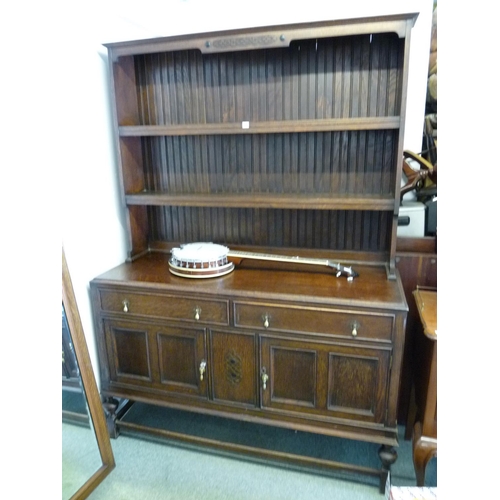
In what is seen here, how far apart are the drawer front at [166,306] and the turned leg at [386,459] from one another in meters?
0.86

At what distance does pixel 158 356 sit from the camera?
1.75 metres

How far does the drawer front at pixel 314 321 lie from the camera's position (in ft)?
4.75

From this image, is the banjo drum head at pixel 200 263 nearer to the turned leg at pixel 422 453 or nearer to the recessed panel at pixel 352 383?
the recessed panel at pixel 352 383

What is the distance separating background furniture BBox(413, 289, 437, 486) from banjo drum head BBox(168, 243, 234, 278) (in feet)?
2.88

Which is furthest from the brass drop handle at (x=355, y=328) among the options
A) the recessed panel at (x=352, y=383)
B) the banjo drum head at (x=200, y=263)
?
the banjo drum head at (x=200, y=263)

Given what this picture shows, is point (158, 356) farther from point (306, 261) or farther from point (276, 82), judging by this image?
point (276, 82)

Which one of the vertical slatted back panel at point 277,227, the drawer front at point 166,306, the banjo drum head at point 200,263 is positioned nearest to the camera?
the drawer front at point 166,306

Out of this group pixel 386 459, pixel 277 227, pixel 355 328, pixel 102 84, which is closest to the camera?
pixel 355 328

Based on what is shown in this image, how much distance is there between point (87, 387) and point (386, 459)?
1.32 meters

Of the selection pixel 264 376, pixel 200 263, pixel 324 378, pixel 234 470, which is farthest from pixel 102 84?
pixel 234 470

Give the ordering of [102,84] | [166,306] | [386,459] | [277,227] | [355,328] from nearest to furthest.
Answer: [355,328], [386,459], [166,306], [102,84], [277,227]

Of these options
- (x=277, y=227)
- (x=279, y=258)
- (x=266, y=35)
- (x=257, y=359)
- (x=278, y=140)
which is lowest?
(x=257, y=359)
